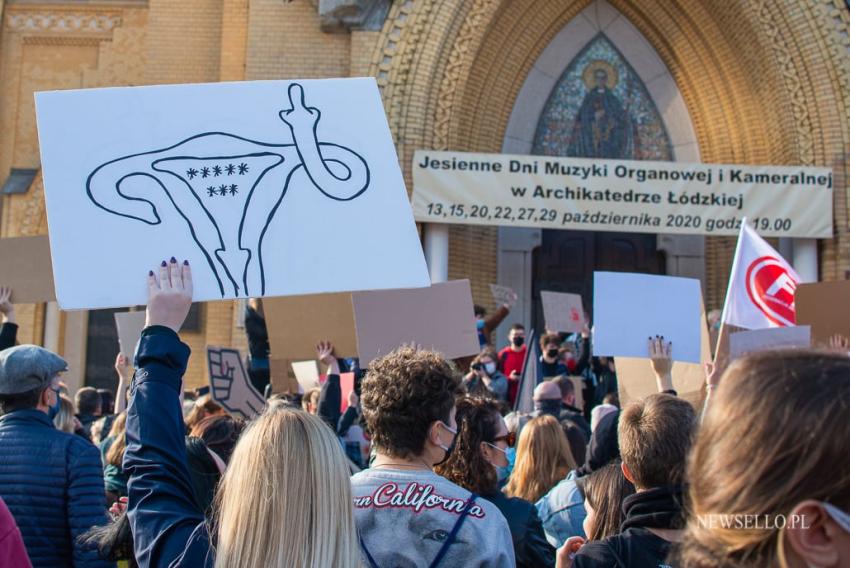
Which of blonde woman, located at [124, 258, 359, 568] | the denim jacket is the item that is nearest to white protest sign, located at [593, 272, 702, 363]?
the denim jacket

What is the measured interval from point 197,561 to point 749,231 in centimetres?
468

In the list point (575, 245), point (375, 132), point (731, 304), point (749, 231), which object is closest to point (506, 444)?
point (375, 132)

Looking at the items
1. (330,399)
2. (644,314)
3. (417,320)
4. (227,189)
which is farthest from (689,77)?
(227,189)

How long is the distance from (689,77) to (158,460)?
13.2 meters

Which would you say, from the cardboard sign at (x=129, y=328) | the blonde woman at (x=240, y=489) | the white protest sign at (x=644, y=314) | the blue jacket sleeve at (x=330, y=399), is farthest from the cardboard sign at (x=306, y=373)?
the blonde woman at (x=240, y=489)

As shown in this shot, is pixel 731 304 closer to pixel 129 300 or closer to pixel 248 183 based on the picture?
pixel 248 183

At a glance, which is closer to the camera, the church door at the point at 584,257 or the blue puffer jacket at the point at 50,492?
the blue puffer jacket at the point at 50,492

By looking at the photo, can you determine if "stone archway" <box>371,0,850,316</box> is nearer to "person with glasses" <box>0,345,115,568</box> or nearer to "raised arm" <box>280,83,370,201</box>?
"raised arm" <box>280,83,370,201</box>

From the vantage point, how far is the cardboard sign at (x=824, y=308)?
541 centimetres

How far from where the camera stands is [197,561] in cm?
218

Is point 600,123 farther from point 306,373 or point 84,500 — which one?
point 84,500

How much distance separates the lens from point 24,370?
359cm

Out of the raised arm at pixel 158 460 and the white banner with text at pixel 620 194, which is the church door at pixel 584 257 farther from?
the raised arm at pixel 158 460

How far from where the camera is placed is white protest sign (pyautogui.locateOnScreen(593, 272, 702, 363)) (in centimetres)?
584
